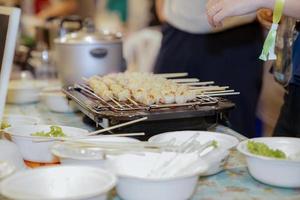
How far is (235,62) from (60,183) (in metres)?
1.80

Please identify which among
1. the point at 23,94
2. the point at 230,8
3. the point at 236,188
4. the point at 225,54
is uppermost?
the point at 230,8

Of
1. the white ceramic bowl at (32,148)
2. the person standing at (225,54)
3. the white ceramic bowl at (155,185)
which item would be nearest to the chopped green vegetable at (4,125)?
the white ceramic bowl at (32,148)

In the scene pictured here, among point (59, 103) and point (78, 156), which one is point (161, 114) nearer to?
point (78, 156)

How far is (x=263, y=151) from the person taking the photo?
3.88 ft

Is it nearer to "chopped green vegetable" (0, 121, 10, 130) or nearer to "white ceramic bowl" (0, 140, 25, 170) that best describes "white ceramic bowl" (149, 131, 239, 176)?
"white ceramic bowl" (0, 140, 25, 170)

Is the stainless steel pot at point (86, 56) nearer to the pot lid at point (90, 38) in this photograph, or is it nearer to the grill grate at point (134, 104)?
the pot lid at point (90, 38)

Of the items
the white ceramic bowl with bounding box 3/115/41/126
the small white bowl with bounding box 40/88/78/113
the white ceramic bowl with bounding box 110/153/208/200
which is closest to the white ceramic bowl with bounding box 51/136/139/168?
the white ceramic bowl with bounding box 110/153/208/200

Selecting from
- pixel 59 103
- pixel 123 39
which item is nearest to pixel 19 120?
pixel 59 103

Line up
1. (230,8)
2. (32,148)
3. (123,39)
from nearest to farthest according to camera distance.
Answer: (32,148) < (230,8) < (123,39)

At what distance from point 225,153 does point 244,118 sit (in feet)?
4.76

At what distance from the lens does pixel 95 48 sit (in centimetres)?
215

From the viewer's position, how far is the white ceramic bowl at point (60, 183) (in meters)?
0.95

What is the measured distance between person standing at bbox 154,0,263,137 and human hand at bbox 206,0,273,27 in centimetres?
112

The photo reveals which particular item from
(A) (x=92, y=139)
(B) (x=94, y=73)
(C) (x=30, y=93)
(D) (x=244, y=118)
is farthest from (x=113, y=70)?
(A) (x=92, y=139)
